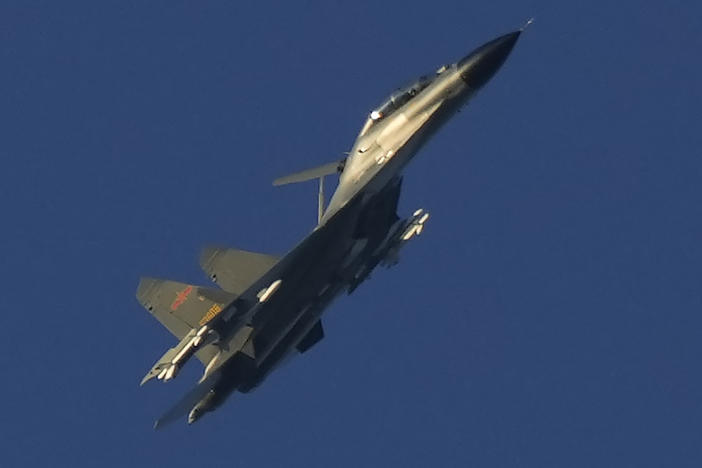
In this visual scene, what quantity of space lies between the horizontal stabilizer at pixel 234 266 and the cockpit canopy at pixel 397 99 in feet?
15.2

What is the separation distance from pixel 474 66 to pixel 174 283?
11067mm

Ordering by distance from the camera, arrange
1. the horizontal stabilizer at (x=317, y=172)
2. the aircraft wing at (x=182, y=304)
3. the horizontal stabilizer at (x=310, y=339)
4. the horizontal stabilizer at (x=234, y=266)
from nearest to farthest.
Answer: the horizontal stabilizer at (x=317, y=172) → the aircraft wing at (x=182, y=304) → the horizontal stabilizer at (x=234, y=266) → the horizontal stabilizer at (x=310, y=339)

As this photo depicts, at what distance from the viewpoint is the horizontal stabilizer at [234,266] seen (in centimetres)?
3412

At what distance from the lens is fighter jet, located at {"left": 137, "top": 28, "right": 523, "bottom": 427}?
101 feet

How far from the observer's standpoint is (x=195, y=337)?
104 ft

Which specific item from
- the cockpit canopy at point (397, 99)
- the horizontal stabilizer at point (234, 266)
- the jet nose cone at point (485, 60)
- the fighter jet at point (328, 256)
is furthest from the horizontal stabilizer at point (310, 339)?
the jet nose cone at point (485, 60)

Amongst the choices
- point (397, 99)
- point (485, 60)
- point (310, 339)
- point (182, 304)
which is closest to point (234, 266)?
point (182, 304)

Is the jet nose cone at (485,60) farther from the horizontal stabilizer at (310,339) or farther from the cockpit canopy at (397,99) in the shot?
the horizontal stabilizer at (310,339)

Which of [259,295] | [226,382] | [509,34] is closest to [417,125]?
[509,34]

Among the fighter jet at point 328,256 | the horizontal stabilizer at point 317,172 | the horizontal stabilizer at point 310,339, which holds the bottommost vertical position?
the horizontal stabilizer at point 310,339

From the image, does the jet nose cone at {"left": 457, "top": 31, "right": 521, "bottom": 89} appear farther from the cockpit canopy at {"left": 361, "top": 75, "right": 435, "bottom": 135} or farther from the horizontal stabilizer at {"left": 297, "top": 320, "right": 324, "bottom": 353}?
the horizontal stabilizer at {"left": 297, "top": 320, "right": 324, "bottom": 353}

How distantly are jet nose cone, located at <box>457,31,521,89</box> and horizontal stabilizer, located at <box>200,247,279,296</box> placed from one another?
7.22 m

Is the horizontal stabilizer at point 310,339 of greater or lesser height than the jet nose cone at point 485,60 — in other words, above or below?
below

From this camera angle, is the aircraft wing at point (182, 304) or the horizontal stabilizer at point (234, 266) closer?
the aircraft wing at point (182, 304)
